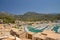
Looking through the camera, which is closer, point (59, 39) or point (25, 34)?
point (59, 39)

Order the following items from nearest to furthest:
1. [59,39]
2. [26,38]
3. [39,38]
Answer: [59,39] < [39,38] < [26,38]

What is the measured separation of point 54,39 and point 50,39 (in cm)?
33

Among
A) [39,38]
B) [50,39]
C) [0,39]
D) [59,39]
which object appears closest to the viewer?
[59,39]

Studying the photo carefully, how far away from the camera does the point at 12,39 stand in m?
7.25

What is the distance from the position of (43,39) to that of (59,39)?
1393mm

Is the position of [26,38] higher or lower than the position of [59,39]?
lower

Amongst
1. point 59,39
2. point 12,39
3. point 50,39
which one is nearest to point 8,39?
point 12,39

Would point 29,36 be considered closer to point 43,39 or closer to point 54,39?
point 43,39

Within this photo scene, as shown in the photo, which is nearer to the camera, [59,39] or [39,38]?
[59,39]

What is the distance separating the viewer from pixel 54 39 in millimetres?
6195

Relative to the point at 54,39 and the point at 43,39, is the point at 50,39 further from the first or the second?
the point at 43,39

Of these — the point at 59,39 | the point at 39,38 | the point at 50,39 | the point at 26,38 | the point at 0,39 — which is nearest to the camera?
the point at 59,39

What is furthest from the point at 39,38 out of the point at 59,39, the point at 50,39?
the point at 59,39

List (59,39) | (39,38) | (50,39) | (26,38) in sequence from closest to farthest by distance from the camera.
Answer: (59,39) < (50,39) < (39,38) < (26,38)
